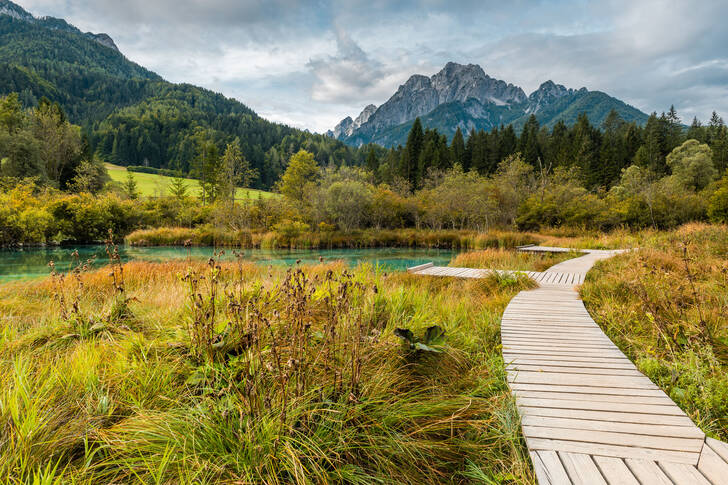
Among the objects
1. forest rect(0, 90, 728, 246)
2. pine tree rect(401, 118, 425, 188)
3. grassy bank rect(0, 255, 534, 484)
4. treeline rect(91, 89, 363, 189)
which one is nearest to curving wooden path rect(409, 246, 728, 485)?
grassy bank rect(0, 255, 534, 484)

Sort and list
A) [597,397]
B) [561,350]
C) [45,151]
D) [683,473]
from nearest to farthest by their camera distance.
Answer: [683,473], [597,397], [561,350], [45,151]

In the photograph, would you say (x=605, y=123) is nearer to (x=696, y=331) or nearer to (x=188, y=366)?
(x=696, y=331)

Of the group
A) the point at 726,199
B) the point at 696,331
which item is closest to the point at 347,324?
the point at 696,331

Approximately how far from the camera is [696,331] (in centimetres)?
330

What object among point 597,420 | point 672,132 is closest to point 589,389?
point 597,420

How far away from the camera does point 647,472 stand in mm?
1567

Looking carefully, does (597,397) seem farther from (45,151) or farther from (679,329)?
(45,151)

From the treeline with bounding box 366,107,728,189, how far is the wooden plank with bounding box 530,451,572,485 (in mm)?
43473

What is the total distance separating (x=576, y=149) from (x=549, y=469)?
5373 cm

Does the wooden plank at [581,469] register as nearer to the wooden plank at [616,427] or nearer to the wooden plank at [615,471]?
the wooden plank at [615,471]

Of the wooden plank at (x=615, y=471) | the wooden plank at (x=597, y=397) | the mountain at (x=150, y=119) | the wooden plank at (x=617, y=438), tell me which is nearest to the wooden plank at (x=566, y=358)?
the wooden plank at (x=597, y=397)

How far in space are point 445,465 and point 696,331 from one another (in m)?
3.31

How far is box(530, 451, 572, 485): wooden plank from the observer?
153cm

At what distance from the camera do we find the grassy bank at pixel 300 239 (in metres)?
23.3
